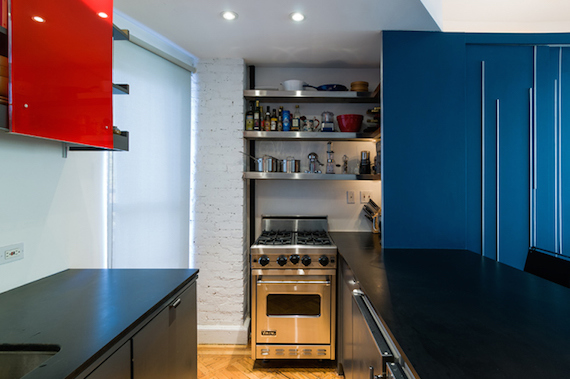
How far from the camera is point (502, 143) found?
2.29 metres

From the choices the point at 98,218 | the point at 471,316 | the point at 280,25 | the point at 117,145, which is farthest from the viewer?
the point at 280,25

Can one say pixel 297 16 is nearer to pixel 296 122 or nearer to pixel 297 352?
pixel 296 122

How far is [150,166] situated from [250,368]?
1.76 meters

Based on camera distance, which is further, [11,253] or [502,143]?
[502,143]

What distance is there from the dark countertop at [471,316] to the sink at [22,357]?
104 cm

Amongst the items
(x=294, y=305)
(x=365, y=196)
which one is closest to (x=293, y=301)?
(x=294, y=305)

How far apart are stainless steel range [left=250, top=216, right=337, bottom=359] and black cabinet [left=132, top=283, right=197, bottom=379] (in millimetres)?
819

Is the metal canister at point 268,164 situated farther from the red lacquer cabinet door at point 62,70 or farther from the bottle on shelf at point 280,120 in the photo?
the red lacquer cabinet door at point 62,70

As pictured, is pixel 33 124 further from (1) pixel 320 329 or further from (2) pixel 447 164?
(2) pixel 447 164

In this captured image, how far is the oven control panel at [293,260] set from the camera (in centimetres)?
238

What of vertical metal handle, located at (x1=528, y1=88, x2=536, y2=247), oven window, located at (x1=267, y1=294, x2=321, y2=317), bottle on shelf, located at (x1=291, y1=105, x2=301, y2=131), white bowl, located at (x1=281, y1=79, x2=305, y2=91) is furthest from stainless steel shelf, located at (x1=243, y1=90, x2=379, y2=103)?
oven window, located at (x1=267, y1=294, x2=321, y2=317)

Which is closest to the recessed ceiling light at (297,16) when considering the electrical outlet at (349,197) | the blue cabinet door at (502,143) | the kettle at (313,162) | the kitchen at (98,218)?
the kitchen at (98,218)

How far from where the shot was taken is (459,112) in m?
2.26

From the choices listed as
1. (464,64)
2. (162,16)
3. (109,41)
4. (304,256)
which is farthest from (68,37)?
(464,64)
